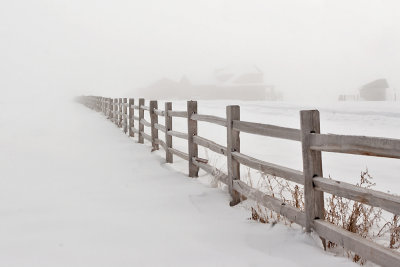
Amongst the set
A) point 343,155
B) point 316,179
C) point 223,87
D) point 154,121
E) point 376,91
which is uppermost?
point 223,87

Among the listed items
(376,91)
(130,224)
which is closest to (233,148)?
(130,224)

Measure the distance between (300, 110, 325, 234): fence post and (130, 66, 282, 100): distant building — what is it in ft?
220

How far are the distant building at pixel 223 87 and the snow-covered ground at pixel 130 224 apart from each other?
63.2 m

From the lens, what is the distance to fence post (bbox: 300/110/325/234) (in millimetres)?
3877

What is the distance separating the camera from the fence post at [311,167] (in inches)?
153

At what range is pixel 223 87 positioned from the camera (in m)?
71.8

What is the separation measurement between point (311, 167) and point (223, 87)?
68.4 m

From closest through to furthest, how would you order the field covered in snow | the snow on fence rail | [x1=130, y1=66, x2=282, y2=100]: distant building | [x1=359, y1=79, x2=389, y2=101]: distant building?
the snow on fence rail
the field covered in snow
[x1=359, y1=79, x2=389, y2=101]: distant building
[x1=130, y1=66, x2=282, y2=100]: distant building

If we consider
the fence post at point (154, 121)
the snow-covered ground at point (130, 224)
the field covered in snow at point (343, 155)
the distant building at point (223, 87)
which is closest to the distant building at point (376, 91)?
the distant building at point (223, 87)

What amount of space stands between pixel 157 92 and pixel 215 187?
73.7 metres

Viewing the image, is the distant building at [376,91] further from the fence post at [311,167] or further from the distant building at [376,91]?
the fence post at [311,167]

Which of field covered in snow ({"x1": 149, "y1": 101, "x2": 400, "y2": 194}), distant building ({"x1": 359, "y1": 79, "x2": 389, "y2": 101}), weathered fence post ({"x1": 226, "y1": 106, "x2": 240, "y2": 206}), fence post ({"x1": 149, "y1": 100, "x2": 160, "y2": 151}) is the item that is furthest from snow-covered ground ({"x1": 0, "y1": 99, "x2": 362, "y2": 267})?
distant building ({"x1": 359, "y1": 79, "x2": 389, "y2": 101})

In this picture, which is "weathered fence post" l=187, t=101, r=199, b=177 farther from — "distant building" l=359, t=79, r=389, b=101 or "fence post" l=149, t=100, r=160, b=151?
"distant building" l=359, t=79, r=389, b=101

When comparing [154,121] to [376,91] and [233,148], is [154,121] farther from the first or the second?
[376,91]
